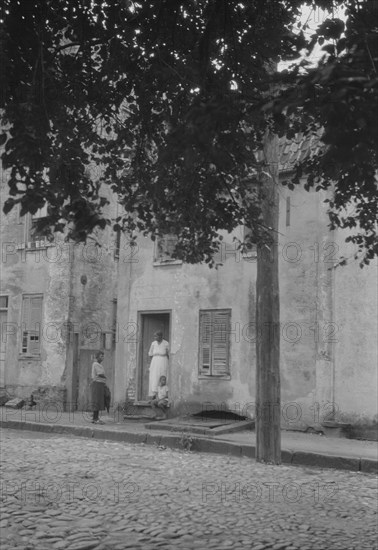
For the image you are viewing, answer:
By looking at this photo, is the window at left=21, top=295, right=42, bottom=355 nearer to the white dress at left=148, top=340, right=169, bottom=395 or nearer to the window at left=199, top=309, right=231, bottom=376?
the white dress at left=148, top=340, right=169, bottom=395

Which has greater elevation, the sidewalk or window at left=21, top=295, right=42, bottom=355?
window at left=21, top=295, right=42, bottom=355

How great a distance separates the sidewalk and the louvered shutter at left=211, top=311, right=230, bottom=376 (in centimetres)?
A: 186

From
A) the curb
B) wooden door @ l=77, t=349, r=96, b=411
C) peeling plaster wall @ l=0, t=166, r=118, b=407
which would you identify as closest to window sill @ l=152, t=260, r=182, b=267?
peeling plaster wall @ l=0, t=166, r=118, b=407

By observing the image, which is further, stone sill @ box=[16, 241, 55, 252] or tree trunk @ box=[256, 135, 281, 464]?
stone sill @ box=[16, 241, 55, 252]

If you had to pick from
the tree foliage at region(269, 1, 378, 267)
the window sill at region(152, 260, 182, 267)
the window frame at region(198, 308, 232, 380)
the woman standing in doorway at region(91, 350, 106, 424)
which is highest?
the window sill at region(152, 260, 182, 267)

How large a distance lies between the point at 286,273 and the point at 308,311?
3.31 ft

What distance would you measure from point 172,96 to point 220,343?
10757 millimetres

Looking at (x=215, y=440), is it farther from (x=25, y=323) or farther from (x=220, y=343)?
(x=25, y=323)

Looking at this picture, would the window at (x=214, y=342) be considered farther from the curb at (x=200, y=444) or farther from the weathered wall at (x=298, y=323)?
the curb at (x=200, y=444)

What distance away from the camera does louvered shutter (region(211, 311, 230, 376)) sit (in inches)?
619

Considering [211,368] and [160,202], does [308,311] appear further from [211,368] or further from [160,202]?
[160,202]

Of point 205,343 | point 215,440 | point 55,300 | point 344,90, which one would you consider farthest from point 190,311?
point 344,90

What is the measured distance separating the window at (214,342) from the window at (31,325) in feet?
19.6

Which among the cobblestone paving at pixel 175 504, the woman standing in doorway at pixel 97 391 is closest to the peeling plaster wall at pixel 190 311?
the woman standing in doorway at pixel 97 391
